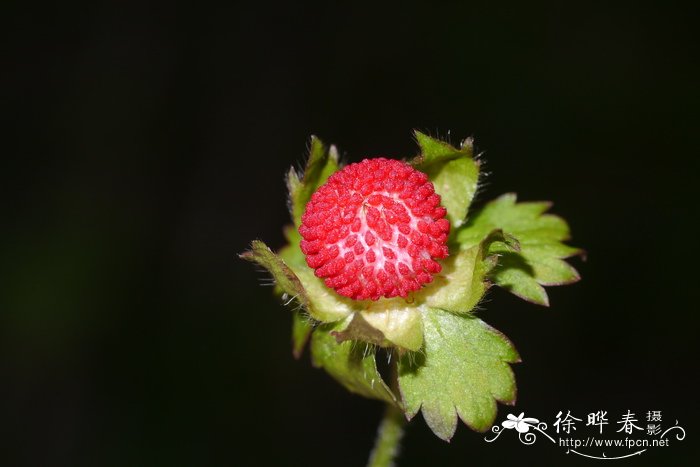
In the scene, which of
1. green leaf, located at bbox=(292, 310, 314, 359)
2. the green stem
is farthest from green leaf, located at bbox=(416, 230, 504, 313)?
the green stem

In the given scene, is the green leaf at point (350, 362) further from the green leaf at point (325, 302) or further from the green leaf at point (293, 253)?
the green leaf at point (293, 253)

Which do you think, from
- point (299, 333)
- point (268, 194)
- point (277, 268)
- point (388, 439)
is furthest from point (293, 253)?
point (268, 194)

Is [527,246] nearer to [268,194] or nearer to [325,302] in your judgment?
[325,302]

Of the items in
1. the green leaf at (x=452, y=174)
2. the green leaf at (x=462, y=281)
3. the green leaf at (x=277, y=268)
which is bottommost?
the green leaf at (x=277, y=268)

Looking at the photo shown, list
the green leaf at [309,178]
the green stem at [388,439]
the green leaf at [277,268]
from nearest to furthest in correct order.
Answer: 1. the green leaf at [277,268]
2. the green leaf at [309,178]
3. the green stem at [388,439]

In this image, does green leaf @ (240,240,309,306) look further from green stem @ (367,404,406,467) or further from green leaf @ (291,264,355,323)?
green stem @ (367,404,406,467)

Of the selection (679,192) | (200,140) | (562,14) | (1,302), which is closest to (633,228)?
(679,192)

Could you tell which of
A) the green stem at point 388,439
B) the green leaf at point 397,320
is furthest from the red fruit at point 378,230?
the green stem at point 388,439
